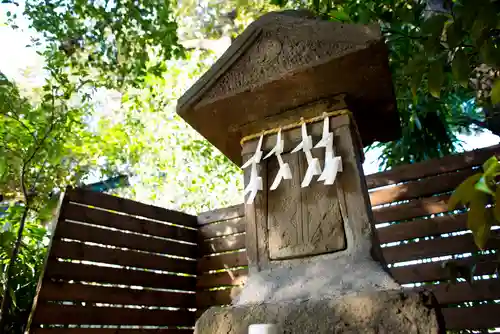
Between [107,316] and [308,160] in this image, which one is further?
[107,316]

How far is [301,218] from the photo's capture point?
197cm

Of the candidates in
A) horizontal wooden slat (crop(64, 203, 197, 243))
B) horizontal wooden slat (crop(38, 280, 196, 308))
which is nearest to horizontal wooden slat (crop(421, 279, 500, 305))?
horizontal wooden slat (crop(38, 280, 196, 308))

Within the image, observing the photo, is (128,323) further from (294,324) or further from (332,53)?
(332,53)

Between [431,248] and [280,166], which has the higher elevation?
[280,166]

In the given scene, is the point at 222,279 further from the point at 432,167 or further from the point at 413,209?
the point at 432,167

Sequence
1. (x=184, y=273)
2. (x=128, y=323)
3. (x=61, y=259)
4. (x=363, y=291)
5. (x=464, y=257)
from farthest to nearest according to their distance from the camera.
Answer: (x=184, y=273) → (x=128, y=323) → (x=61, y=259) → (x=464, y=257) → (x=363, y=291)

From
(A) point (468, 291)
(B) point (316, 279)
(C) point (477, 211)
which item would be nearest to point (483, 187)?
(C) point (477, 211)

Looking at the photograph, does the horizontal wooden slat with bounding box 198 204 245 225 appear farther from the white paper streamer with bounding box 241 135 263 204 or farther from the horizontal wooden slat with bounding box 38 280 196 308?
the white paper streamer with bounding box 241 135 263 204

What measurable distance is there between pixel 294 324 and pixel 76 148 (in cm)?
375

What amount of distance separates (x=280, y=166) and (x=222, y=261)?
2029 mm

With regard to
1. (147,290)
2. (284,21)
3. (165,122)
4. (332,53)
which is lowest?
(147,290)

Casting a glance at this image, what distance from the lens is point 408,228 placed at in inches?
116

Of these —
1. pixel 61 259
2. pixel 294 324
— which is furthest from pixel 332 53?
pixel 61 259

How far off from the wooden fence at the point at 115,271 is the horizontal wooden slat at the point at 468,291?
2.25m
